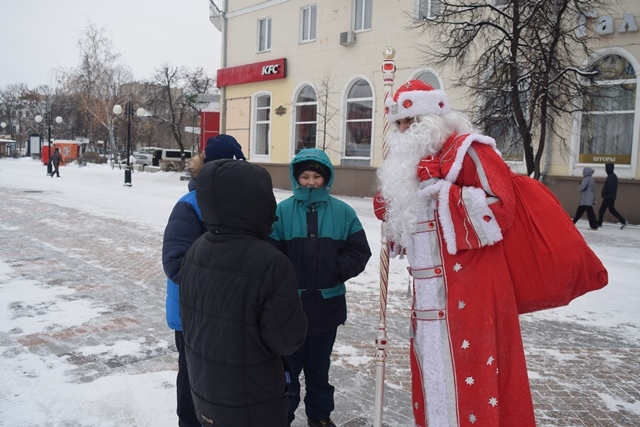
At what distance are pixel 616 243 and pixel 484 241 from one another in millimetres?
11334

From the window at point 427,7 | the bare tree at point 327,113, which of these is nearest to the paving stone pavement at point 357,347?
the window at point 427,7

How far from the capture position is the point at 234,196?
2156mm

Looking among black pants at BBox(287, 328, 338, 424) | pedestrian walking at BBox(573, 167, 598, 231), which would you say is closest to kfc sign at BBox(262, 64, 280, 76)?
pedestrian walking at BBox(573, 167, 598, 231)

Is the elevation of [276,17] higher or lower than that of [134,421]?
higher

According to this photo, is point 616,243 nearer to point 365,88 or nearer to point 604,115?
point 604,115

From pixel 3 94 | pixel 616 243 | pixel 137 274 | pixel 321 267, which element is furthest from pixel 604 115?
pixel 3 94

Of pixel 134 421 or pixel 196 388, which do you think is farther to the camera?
pixel 134 421

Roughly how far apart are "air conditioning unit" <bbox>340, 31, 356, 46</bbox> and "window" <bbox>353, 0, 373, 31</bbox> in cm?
49

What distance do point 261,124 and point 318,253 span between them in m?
23.8

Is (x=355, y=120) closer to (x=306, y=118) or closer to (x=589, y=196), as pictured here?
(x=306, y=118)

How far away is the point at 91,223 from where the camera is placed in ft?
41.3

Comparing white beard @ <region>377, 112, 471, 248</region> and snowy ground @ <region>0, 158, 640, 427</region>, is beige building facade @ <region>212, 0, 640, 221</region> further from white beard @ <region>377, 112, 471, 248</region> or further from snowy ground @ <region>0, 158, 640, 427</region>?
white beard @ <region>377, 112, 471, 248</region>

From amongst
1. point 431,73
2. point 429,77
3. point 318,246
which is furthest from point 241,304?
point 429,77

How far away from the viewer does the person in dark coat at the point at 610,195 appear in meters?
14.1
